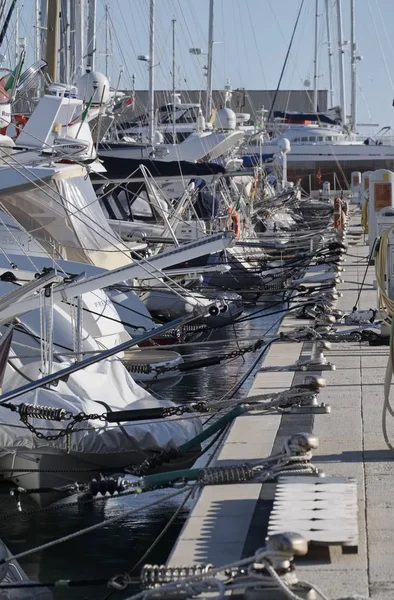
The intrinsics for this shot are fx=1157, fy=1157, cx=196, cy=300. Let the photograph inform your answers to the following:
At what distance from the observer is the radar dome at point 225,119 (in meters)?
39.2

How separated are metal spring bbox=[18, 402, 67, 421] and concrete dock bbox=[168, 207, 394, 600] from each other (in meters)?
1.46

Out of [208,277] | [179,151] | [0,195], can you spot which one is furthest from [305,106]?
[0,195]

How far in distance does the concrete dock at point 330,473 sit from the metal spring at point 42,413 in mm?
1464

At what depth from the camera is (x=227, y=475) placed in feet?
24.1

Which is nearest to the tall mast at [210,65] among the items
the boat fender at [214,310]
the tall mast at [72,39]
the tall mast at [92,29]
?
the tall mast at [92,29]

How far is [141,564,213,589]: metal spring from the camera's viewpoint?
545 centimetres

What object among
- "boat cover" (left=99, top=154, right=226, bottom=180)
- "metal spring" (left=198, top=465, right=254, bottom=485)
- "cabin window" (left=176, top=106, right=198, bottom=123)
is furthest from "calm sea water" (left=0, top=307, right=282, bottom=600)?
"cabin window" (left=176, top=106, right=198, bottom=123)

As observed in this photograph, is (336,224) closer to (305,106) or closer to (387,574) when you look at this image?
(387,574)

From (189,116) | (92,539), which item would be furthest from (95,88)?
(189,116)

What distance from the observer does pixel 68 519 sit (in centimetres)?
1030

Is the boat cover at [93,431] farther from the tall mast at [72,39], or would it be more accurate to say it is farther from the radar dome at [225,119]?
the radar dome at [225,119]

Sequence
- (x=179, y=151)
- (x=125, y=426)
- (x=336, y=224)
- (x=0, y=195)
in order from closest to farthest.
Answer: (x=125, y=426) < (x=0, y=195) < (x=336, y=224) < (x=179, y=151)

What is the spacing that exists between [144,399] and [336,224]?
21617 millimetres

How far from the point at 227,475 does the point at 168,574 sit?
1901 millimetres
